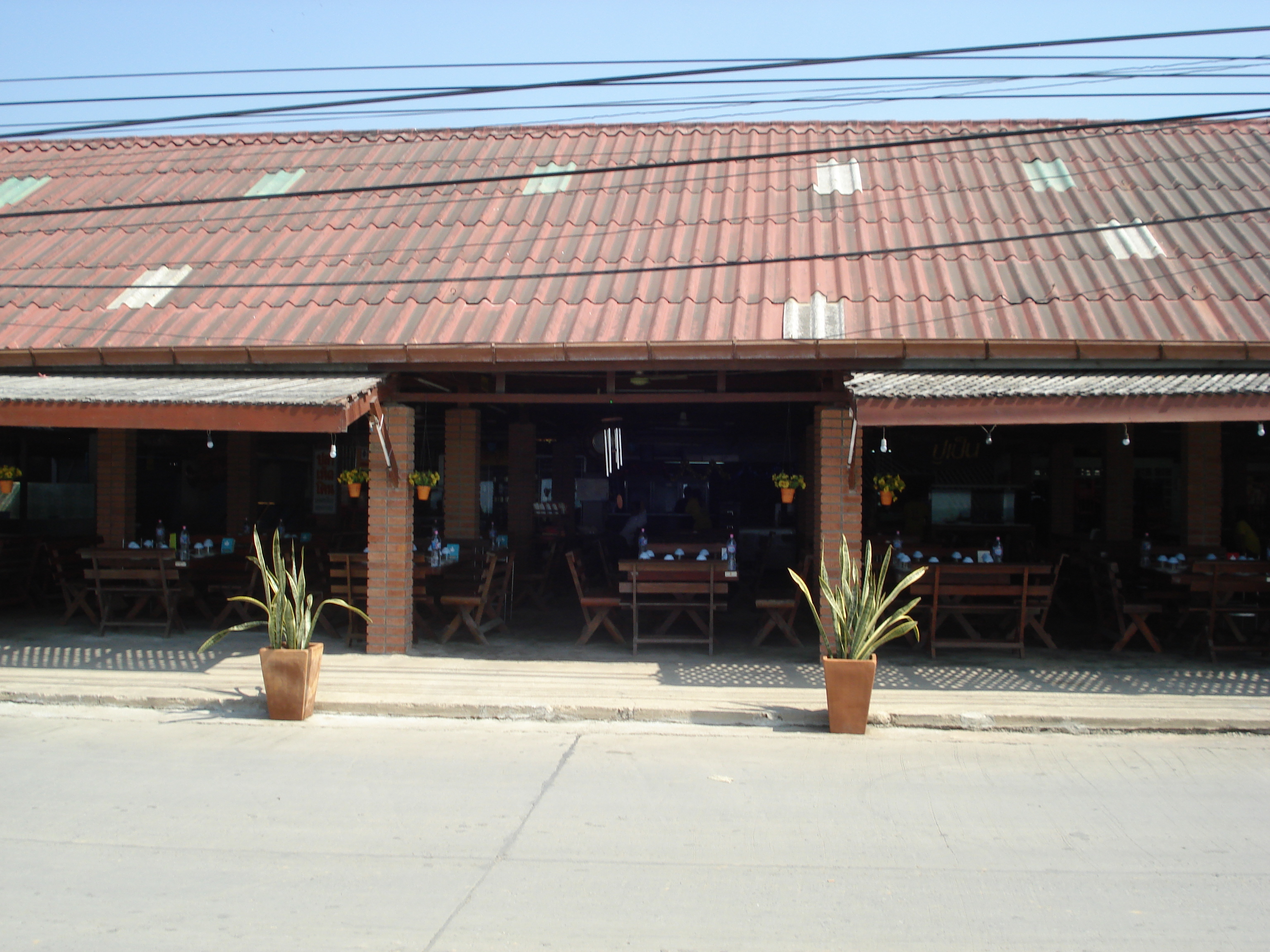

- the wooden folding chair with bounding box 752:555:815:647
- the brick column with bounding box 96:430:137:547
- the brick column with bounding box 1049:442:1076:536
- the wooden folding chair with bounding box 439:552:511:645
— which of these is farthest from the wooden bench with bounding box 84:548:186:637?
the brick column with bounding box 1049:442:1076:536

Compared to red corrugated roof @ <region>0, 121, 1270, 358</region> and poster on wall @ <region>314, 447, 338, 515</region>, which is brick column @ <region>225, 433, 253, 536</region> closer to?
poster on wall @ <region>314, 447, 338, 515</region>

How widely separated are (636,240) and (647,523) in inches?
294

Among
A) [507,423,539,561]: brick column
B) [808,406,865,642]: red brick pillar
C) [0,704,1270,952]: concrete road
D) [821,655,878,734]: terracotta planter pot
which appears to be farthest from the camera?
[507,423,539,561]: brick column

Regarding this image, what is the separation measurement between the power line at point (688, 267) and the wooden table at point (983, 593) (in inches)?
145

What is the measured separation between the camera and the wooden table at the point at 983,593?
8.72m

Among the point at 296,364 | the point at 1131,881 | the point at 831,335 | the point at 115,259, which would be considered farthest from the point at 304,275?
the point at 1131,881

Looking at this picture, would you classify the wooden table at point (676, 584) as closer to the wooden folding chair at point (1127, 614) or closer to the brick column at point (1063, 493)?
the wooden folding chair at point (1127, 614)

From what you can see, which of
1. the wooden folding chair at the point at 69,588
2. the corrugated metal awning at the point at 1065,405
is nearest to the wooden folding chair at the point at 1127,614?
the corrugated metal awning at the point at 1065,405

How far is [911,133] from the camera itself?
43.2ft

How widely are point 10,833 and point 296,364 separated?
5.40m

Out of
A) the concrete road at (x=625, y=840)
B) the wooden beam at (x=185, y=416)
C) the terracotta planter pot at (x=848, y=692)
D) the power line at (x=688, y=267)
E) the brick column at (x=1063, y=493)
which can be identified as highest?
the power line at (x=688, y=267)

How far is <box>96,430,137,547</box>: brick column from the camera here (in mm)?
10789

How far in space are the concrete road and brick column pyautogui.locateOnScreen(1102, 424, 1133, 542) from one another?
6.33 metres

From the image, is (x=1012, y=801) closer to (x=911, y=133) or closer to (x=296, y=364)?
(x=296, y=364)
